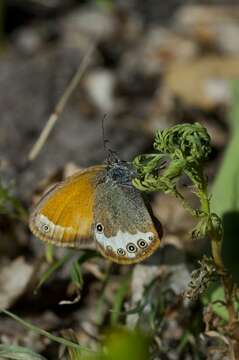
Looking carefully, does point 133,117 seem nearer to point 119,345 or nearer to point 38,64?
point 38,64

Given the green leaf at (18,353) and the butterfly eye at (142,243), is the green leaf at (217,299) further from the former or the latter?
the green leaf at (18,353)

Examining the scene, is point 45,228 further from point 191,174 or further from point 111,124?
point 111,124

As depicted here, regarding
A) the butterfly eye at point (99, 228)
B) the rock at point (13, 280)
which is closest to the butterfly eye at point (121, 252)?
the butterfly eye at point (99, 228)

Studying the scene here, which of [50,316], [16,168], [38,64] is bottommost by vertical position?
[50,316]

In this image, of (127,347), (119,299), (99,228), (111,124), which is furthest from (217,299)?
(111,124)

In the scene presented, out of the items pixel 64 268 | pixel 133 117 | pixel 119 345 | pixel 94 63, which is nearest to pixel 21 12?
pixel 94 63

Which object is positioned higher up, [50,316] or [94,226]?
[94,226]

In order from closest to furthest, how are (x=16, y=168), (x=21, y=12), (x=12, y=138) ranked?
(x=16, y=168)
(x=12, y=138)
(x=21, y=12)
